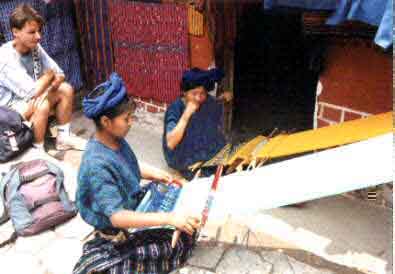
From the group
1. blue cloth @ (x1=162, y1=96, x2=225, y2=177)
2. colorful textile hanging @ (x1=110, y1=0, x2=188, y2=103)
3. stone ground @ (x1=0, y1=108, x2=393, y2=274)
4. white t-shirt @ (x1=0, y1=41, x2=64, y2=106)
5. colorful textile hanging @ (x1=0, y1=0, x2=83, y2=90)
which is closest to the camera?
stone ground @ (x1=0, y1=108, x2=393, y2=274)

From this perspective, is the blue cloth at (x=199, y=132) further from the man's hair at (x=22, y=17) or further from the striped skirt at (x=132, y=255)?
the man's hair at (x=22, y=17)

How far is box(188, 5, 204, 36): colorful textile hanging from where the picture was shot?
14.7 ft

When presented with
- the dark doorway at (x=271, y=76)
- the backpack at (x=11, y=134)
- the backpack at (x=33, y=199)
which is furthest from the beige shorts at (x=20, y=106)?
the dark doorway at (x=271, y=76)

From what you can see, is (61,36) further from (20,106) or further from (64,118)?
(20,106)

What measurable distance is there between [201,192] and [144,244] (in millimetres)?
462

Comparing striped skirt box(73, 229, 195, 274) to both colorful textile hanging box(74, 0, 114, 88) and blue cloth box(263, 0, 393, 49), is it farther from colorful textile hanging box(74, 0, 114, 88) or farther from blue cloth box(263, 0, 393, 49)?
colorful textile hanging box(74, 0, 114, 88)

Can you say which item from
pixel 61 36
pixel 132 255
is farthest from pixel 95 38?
pixel 132 255

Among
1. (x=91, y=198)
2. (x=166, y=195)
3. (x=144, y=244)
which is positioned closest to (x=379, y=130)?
(x=166, y=195)

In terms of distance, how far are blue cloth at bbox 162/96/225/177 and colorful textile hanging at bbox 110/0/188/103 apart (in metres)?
1.09

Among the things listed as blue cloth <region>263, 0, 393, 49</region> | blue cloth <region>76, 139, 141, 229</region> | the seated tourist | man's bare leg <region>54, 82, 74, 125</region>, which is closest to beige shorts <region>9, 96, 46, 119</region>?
the seated tourist

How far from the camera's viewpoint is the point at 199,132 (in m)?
3.90

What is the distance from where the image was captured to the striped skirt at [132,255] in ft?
8.74

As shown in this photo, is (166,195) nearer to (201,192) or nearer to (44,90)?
(201,192)

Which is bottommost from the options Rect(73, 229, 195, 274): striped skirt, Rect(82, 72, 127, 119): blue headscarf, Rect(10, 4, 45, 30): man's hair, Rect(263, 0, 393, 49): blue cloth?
Rect(73, 229, 195, 274): striped skirt
